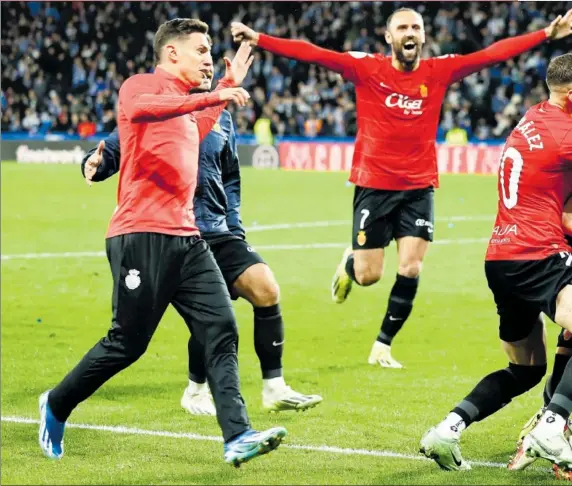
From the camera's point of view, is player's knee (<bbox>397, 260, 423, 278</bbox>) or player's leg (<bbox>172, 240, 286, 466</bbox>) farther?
player's knee (<bbox>397, 260, 423, 278</bbox>)

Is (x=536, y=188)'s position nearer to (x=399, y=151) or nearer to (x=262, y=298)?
(x=262, y=298)

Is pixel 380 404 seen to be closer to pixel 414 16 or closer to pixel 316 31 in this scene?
pixel 414 16

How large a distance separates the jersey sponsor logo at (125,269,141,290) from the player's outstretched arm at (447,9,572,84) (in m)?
3.89

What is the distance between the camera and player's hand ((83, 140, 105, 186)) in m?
6.54

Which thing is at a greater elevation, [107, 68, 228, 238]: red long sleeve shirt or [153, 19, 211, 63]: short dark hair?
[153, 19, 211, 63]: short dark hair

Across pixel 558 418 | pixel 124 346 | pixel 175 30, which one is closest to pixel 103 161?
pixel 175 30

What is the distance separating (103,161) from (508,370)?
2.51m

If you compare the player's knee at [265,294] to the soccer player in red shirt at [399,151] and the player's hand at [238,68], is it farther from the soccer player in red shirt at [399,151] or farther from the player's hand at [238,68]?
the soccer player in red shirt at [399,151]

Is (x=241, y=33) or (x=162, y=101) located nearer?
(x=162, y=101)

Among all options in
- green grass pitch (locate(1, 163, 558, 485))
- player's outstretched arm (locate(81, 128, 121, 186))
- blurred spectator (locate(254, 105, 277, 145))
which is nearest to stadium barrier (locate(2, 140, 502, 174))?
blurred spectator (locate(254, 105, 277, 145))

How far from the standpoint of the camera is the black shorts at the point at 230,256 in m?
7.50

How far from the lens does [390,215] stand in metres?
9.73

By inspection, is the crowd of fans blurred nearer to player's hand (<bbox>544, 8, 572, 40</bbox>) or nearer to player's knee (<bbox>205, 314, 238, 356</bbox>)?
player's hand (<bbox>544, 8, 572, 40</bbox>)

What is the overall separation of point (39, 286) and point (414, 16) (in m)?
6.17
